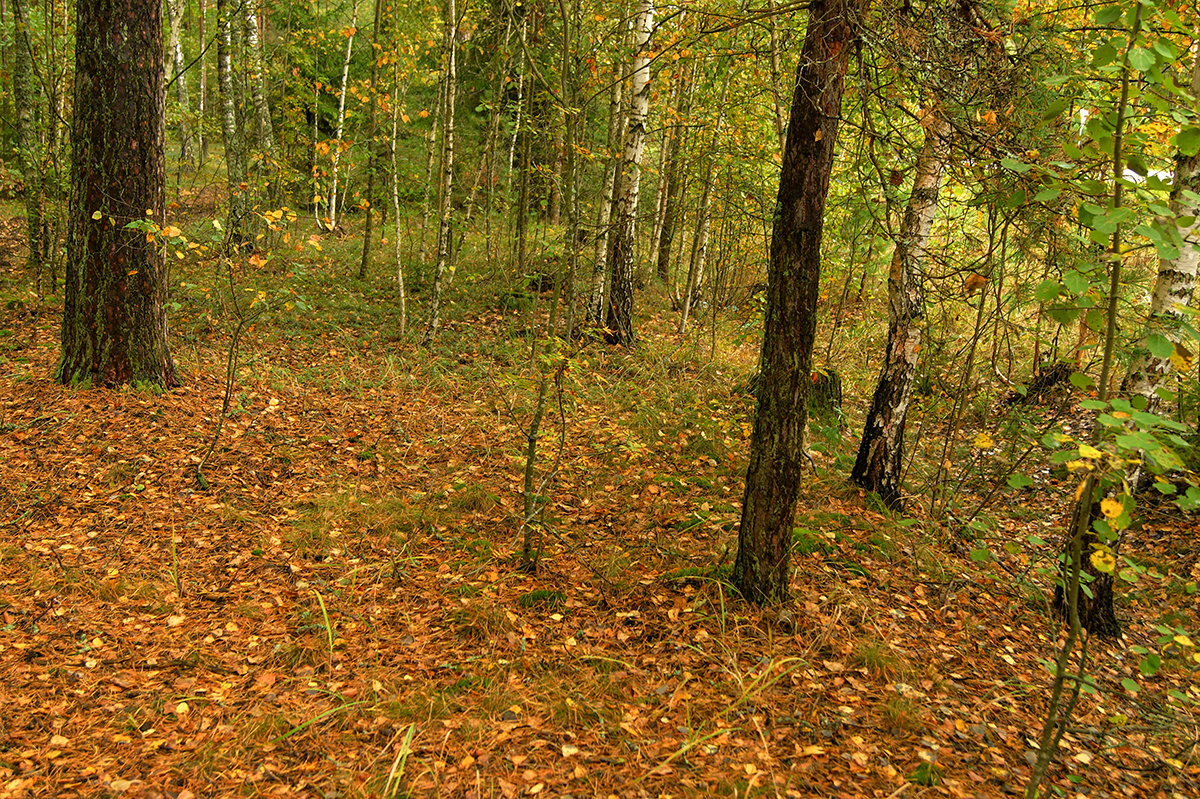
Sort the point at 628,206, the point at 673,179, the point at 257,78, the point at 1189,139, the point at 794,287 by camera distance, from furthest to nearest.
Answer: the point at 673,179, the point at 257,78, the point at 628,206, the point at 794,287, the point at 1189,139

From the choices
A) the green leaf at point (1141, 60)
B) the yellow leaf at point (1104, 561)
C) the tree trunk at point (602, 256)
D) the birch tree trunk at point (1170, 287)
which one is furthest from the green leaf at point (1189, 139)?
the tree trunk at point (602, 256)

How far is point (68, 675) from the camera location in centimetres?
329

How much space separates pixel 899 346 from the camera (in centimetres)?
573

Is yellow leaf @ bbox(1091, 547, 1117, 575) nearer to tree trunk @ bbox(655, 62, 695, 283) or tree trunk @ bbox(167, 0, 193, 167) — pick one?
tree trunk @ bbox(655, 62, 695, 283)

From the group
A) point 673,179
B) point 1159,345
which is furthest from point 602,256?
point 1159,345

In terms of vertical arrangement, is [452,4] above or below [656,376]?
above

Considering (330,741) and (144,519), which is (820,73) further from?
(144,519)

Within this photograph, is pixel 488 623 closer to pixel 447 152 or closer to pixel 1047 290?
pixel 1047 290

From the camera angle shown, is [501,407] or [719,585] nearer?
[719,585]

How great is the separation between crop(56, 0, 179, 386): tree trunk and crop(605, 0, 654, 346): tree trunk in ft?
16.7

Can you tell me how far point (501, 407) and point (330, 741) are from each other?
14.8 feet

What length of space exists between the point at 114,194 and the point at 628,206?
228 inches

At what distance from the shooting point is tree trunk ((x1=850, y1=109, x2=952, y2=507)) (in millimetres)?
5508

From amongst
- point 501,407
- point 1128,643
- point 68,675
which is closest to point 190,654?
point 68,675
